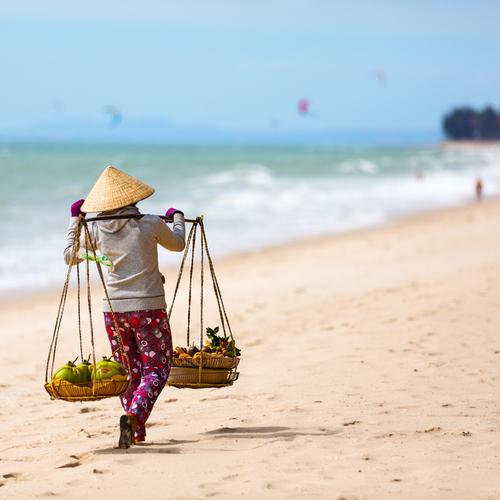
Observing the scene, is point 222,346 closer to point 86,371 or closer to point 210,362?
point 210,362

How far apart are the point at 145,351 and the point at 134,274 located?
0.33m

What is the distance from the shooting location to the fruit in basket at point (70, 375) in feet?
14.5

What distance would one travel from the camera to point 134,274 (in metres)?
4.49

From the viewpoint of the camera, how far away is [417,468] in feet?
13.3

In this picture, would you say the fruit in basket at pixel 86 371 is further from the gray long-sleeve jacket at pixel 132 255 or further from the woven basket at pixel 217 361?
the woven basket at pixel 217 361

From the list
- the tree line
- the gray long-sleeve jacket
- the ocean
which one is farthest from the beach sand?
the tree line

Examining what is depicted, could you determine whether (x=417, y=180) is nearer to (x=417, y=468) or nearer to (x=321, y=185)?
(x=321, y=185)

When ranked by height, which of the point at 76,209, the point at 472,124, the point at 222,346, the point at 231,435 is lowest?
the point at 231,435

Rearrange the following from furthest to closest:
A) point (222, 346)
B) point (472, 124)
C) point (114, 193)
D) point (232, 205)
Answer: point (472, 124)
point (232, 205)
point (222, 346)
point (114, 193)

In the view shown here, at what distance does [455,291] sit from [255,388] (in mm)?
3635

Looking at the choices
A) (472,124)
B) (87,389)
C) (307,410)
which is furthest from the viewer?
(472,124)

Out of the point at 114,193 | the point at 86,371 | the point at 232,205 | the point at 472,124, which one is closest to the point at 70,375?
the point at 86,371

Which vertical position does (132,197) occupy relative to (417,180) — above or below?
below

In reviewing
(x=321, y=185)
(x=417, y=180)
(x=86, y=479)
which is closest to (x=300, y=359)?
(x=86, y=479)
